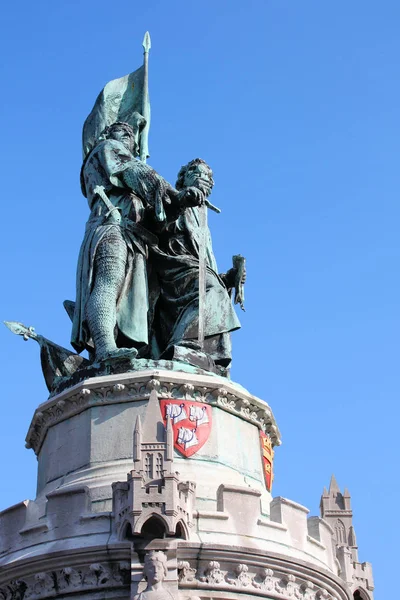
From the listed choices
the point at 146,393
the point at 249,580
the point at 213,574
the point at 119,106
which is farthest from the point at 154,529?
the point at 119,106

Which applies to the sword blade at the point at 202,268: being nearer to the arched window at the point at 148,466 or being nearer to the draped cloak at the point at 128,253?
the draped cloak at the point at 128,253

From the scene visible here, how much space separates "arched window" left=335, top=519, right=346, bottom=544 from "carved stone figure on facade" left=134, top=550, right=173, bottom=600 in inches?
361

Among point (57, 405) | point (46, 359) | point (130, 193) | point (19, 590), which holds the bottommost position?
point (19, 590)

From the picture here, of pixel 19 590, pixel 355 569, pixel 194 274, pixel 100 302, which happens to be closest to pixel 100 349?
pixel 100 302

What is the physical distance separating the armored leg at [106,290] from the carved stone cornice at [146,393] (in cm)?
121

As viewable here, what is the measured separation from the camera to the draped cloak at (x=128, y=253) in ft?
75.4

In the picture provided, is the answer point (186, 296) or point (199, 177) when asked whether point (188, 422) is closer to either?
point (186, 296)

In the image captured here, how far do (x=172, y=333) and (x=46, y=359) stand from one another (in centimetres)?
264

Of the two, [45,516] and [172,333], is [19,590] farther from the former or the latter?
[172,333]

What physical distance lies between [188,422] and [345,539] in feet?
25.2

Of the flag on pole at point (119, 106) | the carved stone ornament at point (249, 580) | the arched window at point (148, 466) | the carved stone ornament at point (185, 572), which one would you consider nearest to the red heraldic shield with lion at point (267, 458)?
the carved stone ornament at point (249, 580)

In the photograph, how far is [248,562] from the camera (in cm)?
1816

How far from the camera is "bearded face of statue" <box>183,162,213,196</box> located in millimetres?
23970

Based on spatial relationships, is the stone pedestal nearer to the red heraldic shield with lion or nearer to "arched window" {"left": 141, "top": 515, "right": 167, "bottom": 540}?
"arched window" {"left": 141, "top": 515, "right": 167, "bottom": 540}
